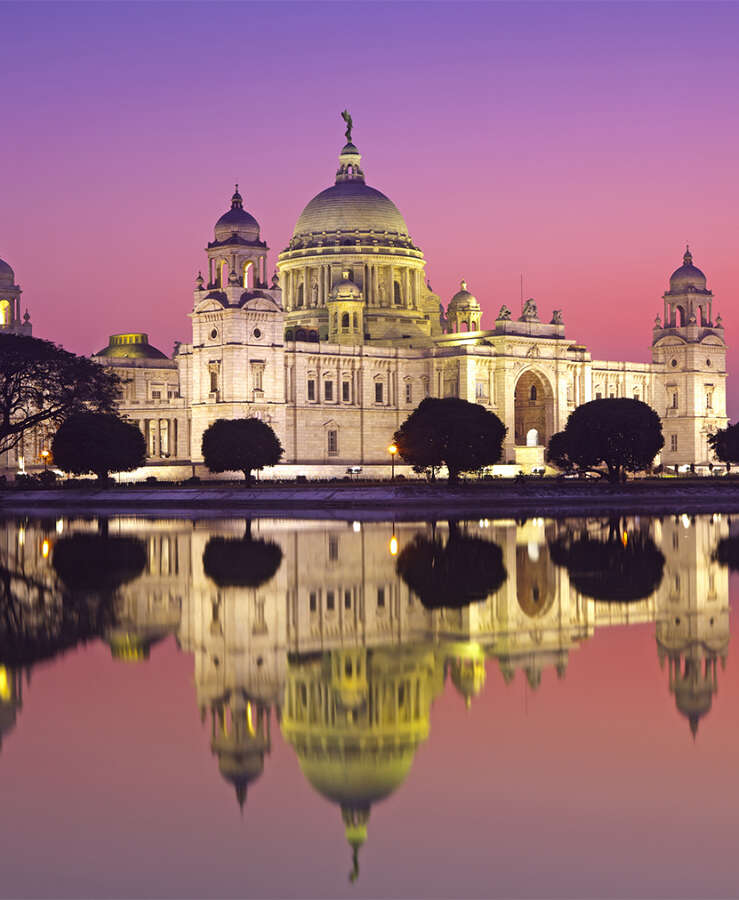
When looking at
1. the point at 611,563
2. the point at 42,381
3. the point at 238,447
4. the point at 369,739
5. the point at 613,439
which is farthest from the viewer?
the point at 238,447

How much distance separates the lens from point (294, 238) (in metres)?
138

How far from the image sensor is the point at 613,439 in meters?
88.6

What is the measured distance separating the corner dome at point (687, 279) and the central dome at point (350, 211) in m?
32.5

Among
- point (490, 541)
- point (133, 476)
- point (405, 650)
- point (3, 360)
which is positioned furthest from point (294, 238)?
point (405, 650)

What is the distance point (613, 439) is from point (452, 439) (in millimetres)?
11310

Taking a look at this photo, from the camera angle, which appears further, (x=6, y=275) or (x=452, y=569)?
(x=6, y=275)

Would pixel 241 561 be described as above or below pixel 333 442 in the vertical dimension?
below

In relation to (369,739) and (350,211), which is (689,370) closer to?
(350,211)

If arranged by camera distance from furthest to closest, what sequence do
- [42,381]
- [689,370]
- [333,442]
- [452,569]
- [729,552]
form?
[689,370]
[333,442]
[42,381]
[729,552]
[452,569]

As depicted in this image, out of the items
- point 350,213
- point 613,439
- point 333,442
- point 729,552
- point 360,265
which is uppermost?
point 350,213

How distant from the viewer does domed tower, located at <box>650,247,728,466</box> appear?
146m

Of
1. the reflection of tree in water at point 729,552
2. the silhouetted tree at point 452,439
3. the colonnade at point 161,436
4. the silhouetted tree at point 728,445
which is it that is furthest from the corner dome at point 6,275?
the reflection of tree in water at point 729,552

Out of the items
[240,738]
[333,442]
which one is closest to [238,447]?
[333,442]

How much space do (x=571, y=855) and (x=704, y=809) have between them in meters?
1.85
